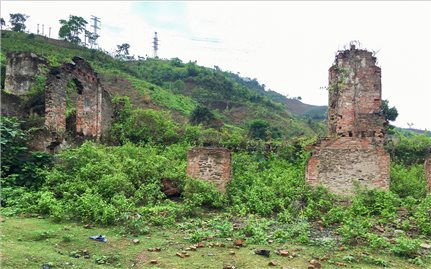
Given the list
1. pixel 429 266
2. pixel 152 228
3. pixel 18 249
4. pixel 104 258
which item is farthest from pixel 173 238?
pixel 429 266

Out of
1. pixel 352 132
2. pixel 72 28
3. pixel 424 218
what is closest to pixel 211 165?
pixel 352 132

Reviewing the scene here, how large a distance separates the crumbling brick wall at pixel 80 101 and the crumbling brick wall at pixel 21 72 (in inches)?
222

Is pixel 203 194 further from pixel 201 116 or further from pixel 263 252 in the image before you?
pixel 201 116

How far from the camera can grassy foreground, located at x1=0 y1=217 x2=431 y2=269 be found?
5809 mm

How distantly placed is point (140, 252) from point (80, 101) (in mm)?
10421

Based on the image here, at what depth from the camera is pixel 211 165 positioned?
1168 centimetres

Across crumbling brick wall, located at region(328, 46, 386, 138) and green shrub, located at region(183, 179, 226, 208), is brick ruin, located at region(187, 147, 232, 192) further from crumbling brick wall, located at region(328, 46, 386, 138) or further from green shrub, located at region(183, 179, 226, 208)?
crumbling brick wall, located at region(328, 46, 386, 138)

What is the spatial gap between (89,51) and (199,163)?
35.4 meters

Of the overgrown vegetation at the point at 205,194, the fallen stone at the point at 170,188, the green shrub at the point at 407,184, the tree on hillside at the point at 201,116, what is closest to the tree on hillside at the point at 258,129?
the tree on hillside at the point at 201,116

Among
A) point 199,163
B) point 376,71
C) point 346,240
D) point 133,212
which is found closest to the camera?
point 346,240

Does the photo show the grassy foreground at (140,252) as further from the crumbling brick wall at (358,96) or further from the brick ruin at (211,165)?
the crumbling brick wall at (358,96)

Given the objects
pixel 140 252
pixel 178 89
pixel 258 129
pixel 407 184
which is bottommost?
pixel 140 252

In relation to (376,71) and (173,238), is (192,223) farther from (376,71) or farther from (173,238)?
(376,71)

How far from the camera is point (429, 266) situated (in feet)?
21.1
